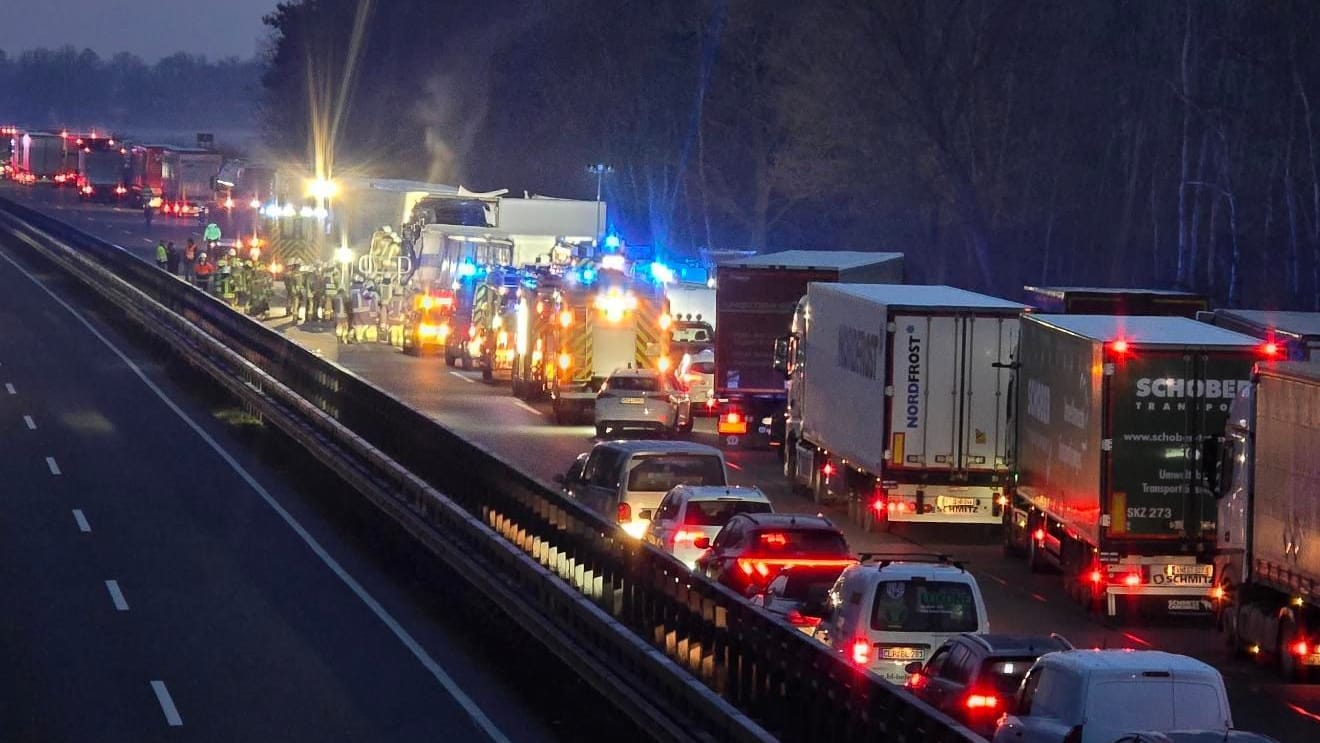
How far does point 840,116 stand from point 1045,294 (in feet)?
137

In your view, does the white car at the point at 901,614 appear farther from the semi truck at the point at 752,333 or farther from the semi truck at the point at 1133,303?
the semi truck at the point at 752,333

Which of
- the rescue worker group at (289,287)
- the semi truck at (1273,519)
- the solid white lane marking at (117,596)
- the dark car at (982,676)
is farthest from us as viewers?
the rescue worker group at (289,287)

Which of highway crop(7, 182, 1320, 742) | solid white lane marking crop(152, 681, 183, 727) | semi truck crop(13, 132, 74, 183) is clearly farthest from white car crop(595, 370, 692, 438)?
semi truck crop(13, 132, 74, 183)

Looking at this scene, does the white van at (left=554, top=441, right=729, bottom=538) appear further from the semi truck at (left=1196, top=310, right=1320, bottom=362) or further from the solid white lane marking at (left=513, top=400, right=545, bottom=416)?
the solid white lane marking at (left=513, top=400, right=545, bottom=416)

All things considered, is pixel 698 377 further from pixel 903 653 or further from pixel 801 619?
pixel 903 653

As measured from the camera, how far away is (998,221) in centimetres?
6862

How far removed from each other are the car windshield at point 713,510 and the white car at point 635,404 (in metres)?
16.6

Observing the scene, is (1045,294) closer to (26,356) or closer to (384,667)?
(384,667)

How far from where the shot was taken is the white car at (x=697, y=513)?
79.4 feet

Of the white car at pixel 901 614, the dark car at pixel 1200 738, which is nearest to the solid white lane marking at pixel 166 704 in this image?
the white car at pixel 901 614

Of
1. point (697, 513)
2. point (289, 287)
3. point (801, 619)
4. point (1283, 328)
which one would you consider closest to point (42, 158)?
point (289, 287)

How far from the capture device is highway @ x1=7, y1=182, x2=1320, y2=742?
20.5m

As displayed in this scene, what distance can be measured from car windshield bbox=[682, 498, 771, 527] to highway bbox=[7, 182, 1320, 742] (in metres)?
2.89

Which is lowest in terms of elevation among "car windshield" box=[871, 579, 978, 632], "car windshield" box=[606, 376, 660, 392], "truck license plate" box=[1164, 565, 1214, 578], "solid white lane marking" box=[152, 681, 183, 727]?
"solid white lane marking" box=[152, 681, 183, 727]
